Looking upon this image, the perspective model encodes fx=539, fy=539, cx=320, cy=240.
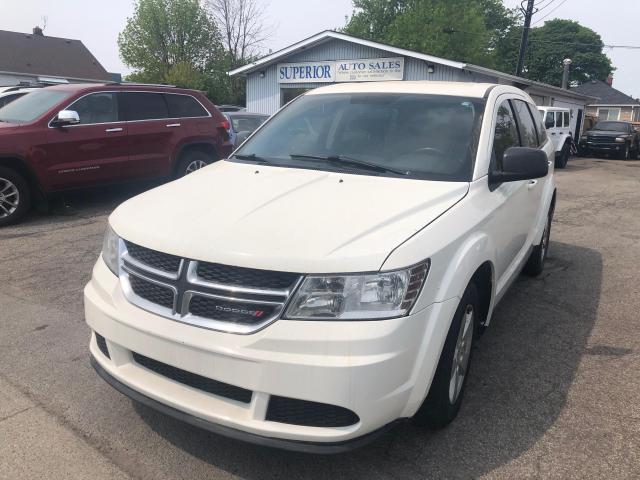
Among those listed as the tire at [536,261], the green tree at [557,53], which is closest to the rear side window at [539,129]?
the tire at [536,261]

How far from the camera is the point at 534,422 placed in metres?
2.88

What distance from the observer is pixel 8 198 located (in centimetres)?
689

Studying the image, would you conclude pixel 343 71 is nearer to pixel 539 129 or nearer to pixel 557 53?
pixel 539 129

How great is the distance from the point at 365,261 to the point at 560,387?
6.19ft

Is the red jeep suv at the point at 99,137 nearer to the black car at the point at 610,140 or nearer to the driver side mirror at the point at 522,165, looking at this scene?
the driver side mirror at the point at 522,165

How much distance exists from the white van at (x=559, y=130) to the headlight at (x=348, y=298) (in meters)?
16.8

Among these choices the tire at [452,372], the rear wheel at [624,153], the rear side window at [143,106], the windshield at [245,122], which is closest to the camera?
the tire at [452,372]

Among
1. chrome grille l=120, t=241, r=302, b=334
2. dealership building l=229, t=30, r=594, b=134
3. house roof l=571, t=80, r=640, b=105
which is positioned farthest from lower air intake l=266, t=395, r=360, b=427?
house roof l=571, t=80, r=640, b=105

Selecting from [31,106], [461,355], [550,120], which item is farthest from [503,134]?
[550,120]

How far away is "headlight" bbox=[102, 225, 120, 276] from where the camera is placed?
2.62 metres

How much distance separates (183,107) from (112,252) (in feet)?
21.0

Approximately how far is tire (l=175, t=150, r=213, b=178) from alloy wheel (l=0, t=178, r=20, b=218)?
2.36 m

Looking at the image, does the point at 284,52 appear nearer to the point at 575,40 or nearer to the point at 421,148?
the point at 421,148

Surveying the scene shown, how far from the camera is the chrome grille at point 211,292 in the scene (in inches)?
83.8
